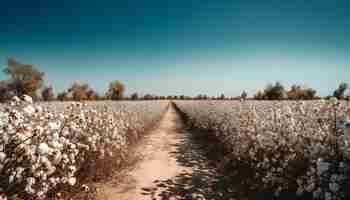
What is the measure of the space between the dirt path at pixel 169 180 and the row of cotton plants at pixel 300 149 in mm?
1186

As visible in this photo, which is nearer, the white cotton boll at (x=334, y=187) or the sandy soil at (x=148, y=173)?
the white cotton boll at (x=334, y=187)

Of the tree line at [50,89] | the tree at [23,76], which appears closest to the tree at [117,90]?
the tree line at [50,89]

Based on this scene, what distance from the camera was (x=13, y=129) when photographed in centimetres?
298

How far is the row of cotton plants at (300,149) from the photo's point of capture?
312 centimetres

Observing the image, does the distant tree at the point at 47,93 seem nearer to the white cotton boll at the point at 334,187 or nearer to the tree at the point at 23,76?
the tree at the point at 23,76

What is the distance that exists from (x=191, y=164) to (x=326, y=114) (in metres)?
4.69

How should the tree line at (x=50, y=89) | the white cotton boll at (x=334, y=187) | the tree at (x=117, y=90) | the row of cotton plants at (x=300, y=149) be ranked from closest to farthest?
the white cotton boll at (x=334, y=187)
the row of cotton plants at (x=300, y=149)
the tree line at (x=50, y=89)
the tree at (x=117, y=90)

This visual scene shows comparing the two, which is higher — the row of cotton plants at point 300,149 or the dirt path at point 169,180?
the row of cotton plants at point 300,149

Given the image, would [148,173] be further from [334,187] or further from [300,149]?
[334,187]

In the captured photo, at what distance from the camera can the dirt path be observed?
17.9ft

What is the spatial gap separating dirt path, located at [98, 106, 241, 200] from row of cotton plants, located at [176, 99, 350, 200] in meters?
1.19

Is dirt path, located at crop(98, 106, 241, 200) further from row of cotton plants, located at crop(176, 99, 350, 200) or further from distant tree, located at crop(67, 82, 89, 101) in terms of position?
distant tree, located at crop(67, 82, 89, 101)

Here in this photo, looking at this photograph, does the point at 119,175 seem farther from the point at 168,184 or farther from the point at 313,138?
the point at 313,138

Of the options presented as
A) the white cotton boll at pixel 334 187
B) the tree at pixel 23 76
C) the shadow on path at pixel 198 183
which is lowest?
the shadow on path at pixel 198 183
